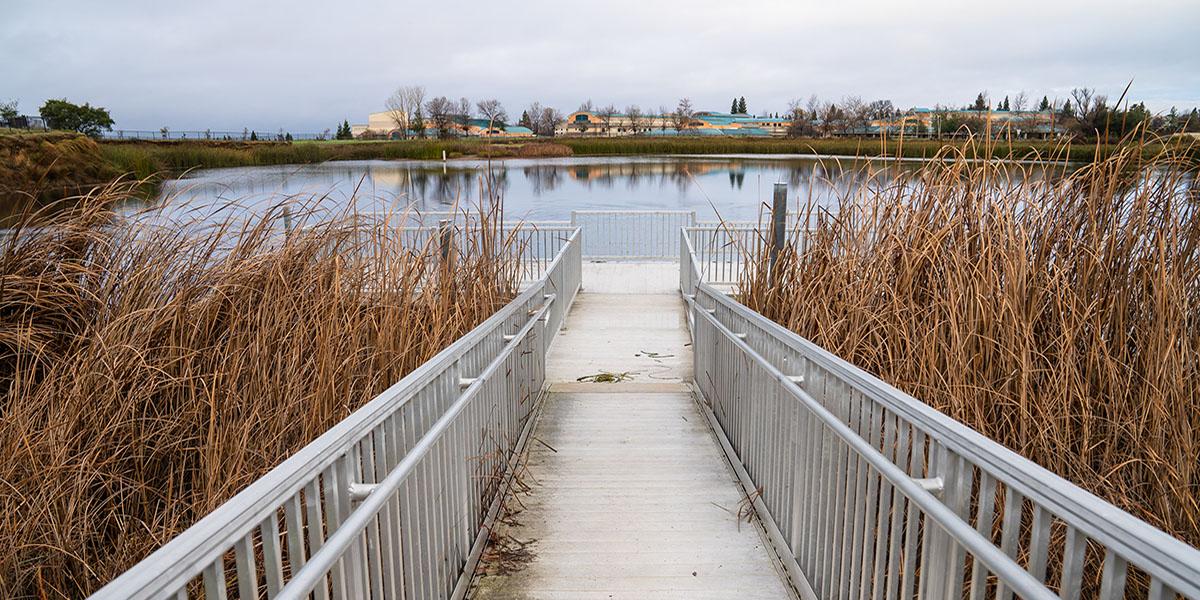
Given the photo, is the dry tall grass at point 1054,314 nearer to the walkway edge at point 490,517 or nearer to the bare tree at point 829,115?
the walkway edge at point 490,517

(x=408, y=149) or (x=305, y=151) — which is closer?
(x=305, y=151)

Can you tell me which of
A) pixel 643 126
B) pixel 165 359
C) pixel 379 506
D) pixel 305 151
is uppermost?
pixel 643 126

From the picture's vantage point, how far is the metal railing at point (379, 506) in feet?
4.05

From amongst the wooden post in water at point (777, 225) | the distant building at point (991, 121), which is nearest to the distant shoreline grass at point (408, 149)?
the wooden post in water at point (777, 225)

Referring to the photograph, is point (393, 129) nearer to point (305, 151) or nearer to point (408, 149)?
point (408, 149)

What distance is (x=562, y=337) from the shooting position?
25.4 ft

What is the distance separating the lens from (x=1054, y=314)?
293 cm

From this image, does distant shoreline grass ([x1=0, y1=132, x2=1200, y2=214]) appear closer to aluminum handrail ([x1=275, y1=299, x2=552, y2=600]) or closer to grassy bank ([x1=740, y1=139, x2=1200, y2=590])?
grassy bank ([x1=740, y1=139, x2=1200, y2=590])

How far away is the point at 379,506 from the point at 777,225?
3.94 m

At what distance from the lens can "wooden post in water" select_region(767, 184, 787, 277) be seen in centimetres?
465

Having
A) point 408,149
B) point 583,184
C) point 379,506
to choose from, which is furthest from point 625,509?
point 408,149

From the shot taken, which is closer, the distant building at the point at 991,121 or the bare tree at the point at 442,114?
the distant building at the point at 991,121

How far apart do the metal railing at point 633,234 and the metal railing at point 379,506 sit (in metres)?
6.93

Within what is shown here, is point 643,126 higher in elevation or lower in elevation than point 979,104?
higher
